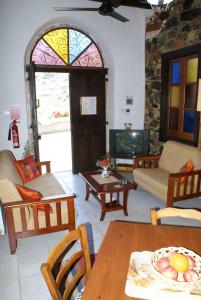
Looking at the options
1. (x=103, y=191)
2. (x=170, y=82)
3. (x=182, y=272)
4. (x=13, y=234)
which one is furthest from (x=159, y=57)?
(x=182, y=272)

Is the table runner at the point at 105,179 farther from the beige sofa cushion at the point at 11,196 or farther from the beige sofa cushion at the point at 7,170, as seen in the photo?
the beige sofa cushion at the point at 11,196

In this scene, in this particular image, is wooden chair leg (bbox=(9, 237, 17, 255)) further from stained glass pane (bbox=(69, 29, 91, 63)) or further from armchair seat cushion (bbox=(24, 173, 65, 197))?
stained glass pane (bbox=(69, 29, 91, 63))

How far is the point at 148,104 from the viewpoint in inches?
210

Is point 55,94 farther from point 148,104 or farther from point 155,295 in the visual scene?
point 155,295

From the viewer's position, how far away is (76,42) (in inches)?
198

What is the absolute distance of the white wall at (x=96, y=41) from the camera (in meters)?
4.39

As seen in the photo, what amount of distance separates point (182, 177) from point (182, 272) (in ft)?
7.45

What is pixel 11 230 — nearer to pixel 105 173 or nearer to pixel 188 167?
pixel 105 173

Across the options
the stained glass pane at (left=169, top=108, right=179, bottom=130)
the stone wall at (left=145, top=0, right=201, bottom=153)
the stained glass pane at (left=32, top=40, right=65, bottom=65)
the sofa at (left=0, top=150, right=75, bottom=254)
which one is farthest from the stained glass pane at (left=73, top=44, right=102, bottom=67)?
the sofa at (left=0, top=150, right=75, bottom=254)

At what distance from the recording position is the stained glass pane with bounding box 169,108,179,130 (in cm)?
475

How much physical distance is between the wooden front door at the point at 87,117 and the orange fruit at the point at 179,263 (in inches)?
164

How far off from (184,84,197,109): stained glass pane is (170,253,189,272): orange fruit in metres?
3.52

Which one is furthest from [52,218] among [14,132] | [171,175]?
[14,132]

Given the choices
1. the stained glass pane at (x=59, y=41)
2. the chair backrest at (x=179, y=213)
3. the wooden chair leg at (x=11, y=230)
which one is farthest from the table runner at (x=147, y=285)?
the stained glass pane at (x=59, y=41)
